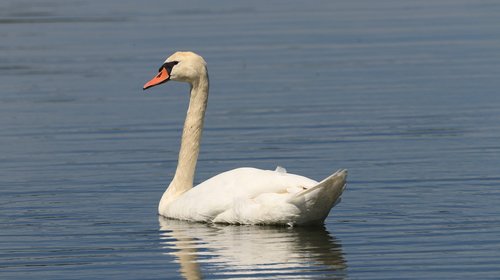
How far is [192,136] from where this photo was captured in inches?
512

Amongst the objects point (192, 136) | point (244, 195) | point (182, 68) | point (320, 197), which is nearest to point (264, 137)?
point (192, 136)

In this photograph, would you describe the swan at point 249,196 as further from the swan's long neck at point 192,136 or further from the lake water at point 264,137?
the lake water at point 264,137

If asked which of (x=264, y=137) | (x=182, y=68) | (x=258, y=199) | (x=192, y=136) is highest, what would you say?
(x=182, y=68)

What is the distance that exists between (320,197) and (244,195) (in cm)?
74

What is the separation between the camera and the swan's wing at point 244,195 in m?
11.1

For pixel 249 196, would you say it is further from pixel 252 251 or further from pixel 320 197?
pixel 252 251

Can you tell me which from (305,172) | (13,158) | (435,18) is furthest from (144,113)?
(435,18)

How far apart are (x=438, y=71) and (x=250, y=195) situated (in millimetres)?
9682

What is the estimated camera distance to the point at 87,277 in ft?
31.5

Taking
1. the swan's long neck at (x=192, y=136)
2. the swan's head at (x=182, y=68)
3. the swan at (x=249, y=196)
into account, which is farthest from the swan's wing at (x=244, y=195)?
the swan's head at (x=182, y=68)

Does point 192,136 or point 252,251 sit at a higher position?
point 192,136

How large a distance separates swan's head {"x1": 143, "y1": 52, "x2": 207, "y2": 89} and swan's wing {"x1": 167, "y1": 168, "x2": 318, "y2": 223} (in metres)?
1.29

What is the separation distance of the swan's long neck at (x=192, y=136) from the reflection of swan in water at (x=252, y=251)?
922 mm

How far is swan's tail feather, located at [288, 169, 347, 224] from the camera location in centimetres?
1060
